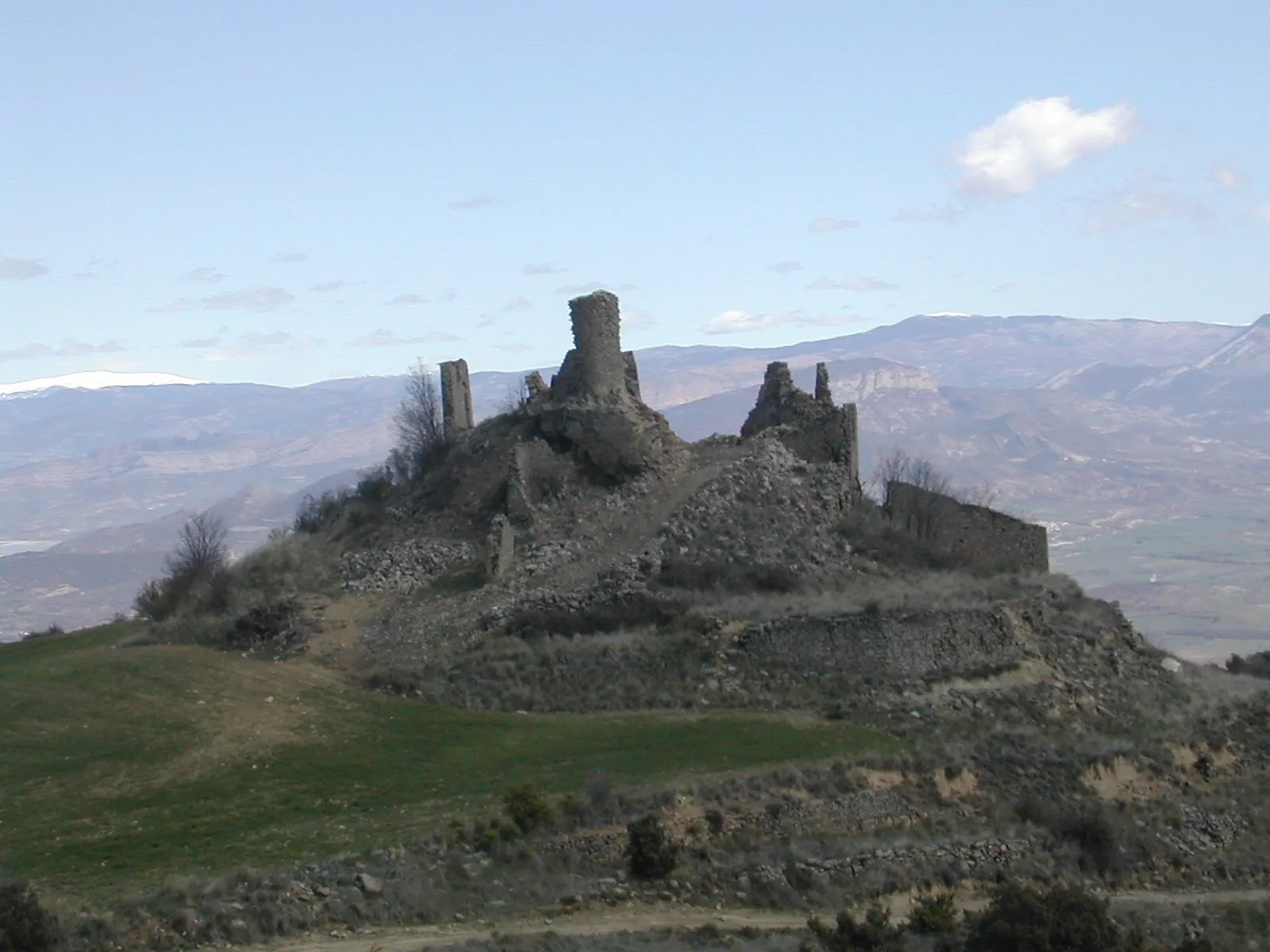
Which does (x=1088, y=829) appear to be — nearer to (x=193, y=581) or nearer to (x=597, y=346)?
(x=597, y=346)

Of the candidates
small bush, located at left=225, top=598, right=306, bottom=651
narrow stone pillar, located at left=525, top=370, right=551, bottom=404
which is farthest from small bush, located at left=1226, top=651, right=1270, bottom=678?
small bush, located at left=225, top=598, right=306, bottom=651

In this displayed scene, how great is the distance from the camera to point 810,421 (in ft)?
154

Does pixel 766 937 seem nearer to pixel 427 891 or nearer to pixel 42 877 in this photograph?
pixel 427 891

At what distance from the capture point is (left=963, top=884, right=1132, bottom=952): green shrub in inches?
833

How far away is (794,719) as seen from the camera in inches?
1314

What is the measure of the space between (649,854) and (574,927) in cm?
237

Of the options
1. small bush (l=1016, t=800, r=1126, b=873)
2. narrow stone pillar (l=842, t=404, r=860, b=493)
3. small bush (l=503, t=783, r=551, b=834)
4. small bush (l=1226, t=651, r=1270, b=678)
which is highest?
narrow stone pillar (l=842, t=404, r=860, b=493)

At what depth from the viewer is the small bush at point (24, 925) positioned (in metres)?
18.2

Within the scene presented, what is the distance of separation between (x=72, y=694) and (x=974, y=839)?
1905 cm

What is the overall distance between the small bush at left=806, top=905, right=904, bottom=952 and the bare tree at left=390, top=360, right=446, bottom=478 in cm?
2901

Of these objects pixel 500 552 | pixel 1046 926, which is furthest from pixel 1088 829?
pixel 500 552

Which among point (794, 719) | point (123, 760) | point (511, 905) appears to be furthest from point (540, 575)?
point (511, 905)

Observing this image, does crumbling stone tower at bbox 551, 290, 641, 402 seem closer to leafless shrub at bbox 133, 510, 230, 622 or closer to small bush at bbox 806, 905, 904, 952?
leafless shrub at bbox 133, 510, 230, 622

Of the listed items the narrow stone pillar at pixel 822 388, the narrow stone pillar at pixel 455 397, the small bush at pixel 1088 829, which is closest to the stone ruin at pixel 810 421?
the narrow stone pillar at pixel 822 388
